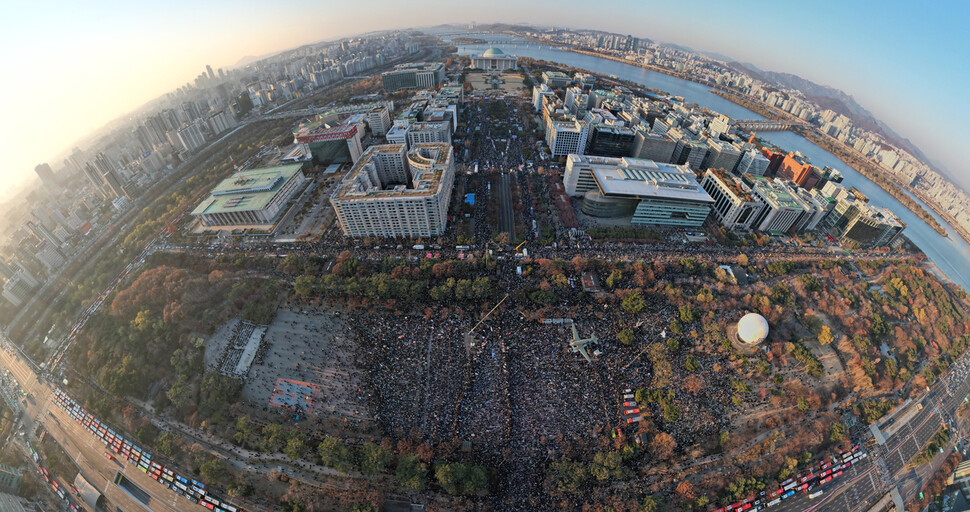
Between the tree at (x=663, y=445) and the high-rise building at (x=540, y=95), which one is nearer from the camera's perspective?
the tree at (x=663, y=445)

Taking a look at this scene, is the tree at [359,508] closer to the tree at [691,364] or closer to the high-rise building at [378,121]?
the tree at [691,364]

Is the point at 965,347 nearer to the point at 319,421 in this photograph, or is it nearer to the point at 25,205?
the point at 319,421

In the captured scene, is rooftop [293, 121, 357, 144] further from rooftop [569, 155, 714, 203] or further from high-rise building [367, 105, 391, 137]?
rooftop [569, 155, 714, 203]

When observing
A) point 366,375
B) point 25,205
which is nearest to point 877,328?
point 366,375

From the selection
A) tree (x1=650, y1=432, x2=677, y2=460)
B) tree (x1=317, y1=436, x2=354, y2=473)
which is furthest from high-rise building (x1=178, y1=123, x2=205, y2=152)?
tree (x1=650, y1=432, x2=677, y2=460)

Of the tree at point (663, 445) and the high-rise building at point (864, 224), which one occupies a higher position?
the high-rise building at point (864, 224)

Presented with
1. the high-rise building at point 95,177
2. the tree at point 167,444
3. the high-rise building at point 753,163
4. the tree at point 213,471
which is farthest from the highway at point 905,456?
the high-rise building at point 95,177
